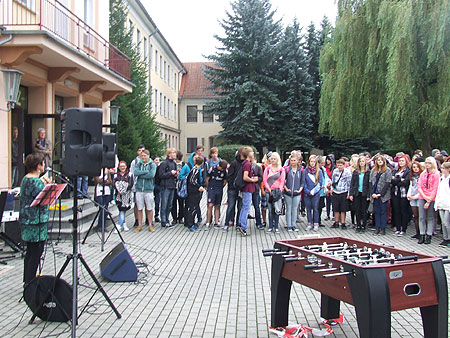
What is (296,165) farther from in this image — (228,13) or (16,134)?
(228,13)

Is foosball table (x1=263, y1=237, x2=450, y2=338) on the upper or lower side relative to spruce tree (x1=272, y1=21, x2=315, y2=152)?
lower

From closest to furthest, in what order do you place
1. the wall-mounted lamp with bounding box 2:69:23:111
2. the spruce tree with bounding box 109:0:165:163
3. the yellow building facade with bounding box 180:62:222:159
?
the wall-mounted lamp with bounding box 2:69:23:111 → the spruce tree with bounding box 109:0:165:163 → the yellow building facade with bounding box 180:62:222:159

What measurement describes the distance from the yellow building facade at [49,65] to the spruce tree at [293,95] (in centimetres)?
1921

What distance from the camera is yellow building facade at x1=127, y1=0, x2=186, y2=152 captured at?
115 feet

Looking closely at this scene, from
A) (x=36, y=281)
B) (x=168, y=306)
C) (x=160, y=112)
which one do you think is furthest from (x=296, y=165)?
(x=160, y=112)

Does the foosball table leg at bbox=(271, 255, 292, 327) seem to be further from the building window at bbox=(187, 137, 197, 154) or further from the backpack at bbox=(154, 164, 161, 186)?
the building window at bbox=(187, 137, 197, 154)

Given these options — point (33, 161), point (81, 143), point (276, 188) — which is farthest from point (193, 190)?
point (81, 143)

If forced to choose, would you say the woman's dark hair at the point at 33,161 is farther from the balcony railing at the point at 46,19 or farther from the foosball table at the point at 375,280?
the balcony railing at the point at 46,19

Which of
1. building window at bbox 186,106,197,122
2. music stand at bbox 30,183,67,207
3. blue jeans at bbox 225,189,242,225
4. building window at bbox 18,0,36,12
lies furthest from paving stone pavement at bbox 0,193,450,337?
building window at bbox 186,106,197,122

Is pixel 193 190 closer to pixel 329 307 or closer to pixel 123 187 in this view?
pixel 123 187

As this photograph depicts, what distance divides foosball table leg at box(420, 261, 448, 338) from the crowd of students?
7.09 metres

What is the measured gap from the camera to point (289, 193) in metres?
12.2

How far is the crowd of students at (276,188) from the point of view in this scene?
11.6 m

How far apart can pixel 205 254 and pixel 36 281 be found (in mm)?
4523
